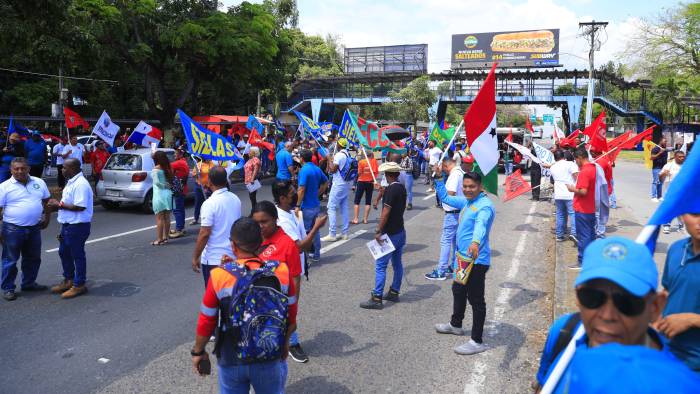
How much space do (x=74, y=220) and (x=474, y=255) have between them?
463 centimetres

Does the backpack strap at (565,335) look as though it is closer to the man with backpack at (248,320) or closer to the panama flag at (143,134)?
the man with backpack at (248,320)

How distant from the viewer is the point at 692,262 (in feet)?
8.18

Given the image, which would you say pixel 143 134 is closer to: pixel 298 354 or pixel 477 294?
pixel 298 354

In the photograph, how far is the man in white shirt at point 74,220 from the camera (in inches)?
235

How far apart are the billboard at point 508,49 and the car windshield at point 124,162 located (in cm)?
4075

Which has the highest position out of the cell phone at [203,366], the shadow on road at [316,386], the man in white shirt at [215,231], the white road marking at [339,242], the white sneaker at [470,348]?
the man in white shirt at [215,231]

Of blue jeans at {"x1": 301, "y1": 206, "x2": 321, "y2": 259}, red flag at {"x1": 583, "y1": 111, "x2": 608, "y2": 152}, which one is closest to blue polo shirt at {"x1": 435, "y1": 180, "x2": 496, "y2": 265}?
blue jeans at {"x1": 301, "y1": 206, "x2": 321, "y2": 259}

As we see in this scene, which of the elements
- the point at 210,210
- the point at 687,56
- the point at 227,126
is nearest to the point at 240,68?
the point at 227,126

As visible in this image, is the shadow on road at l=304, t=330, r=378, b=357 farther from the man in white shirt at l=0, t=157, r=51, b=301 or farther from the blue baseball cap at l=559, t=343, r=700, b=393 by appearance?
the man in white shirt at l=0, t=157, r=51, b=301

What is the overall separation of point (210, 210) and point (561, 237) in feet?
23.0

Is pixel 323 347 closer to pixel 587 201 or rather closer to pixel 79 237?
pixel 79 237

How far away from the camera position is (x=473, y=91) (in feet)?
139

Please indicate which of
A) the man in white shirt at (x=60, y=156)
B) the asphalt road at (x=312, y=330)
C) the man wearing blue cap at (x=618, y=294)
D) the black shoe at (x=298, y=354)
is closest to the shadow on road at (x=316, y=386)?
the asphalt road at (x=312, y=330)

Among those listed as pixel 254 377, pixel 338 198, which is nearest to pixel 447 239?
pixel 338 198
